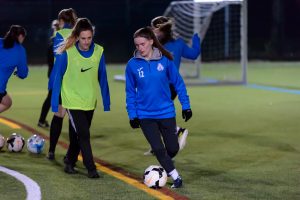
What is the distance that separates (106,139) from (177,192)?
3803 mm

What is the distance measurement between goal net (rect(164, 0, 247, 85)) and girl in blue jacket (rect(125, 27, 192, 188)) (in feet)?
50.0

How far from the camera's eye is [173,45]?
29.9ft

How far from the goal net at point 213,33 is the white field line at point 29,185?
1475 cm

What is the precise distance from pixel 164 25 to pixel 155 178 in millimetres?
2420

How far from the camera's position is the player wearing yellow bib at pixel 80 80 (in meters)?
7.65

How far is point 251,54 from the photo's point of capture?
30297mm

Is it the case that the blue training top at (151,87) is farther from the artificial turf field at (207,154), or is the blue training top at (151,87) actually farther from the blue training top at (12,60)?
the blue training top at (12,60)

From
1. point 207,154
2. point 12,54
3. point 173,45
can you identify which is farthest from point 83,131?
point 12,54

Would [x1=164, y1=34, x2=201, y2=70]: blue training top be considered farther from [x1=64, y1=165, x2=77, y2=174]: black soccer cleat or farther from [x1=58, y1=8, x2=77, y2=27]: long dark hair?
[x1=64, y1=165, x2=77, y2=174]: black soccer cleat

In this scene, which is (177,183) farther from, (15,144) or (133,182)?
(15,144)

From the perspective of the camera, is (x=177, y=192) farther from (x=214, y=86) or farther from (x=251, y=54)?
(x=251, y=54)

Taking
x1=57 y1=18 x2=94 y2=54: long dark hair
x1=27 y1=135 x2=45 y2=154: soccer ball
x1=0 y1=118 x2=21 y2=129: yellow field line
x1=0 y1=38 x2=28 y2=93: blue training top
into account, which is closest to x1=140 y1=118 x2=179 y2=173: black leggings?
x1=57 y1=18 x2=94 y2=54: long dark hair

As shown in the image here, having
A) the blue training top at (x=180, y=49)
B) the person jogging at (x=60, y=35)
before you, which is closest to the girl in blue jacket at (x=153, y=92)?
the blue training top at (x=180, y=49)

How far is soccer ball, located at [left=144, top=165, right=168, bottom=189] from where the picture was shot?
7.10 meters
